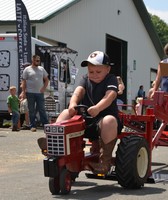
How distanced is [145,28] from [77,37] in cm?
1242

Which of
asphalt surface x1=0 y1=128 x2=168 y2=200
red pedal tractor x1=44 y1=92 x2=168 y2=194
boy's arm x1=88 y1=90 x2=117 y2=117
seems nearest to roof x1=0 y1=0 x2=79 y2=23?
asphalt surface x1=0 y1=128 x2=168 y2=200

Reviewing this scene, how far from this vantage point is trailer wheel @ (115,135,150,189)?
19.5ft

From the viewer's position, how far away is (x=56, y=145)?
5699mm

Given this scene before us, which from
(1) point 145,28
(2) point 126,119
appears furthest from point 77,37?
(2) point 126,119

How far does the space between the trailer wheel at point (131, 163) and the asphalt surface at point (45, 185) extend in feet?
0.37

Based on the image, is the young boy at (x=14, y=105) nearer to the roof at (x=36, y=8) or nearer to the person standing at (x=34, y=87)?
the person standing at (x=34, y=87)

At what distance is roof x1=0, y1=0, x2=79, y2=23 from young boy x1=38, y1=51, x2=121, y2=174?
16.9 metres

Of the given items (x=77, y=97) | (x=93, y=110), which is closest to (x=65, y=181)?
(x=93, y=110)

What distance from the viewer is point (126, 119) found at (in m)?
7.11

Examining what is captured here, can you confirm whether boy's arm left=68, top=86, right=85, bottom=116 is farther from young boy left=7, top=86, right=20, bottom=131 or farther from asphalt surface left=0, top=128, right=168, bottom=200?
young boy left=7, top=86, right=20, bottom=131

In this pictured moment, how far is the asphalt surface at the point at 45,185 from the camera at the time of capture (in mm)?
5801

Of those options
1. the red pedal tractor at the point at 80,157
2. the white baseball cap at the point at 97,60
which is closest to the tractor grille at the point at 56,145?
the red pedal tractor at the point at 80,157

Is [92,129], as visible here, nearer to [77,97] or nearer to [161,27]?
[77,97]

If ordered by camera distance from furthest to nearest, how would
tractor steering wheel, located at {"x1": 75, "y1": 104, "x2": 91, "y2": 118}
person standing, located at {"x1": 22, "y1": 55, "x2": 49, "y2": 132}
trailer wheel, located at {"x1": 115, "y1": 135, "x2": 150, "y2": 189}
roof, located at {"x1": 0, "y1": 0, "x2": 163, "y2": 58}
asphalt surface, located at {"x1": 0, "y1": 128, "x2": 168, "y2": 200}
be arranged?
roof, located at {"x1": 0, "y1": 0, "x2": 163, "y2": 58} → person standing, located at {"x1": 22, "y1": 55, "x2": 49, "y2": 132} → tractor steering wheel, located at {"x1": 75, "y1": 104, "x2": 91, "y2": 118} → trailer wheel, located at {"x1": 115, "y1": 135, "x2": 150, "y2": 189} → asphalt surface, located at {"x1": 0, "y1": 128, "x2": 168, "y2": 200}
